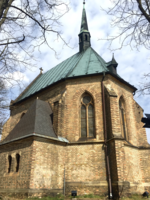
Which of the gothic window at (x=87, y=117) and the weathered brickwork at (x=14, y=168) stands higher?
the gothic window at (x=87, y=117)

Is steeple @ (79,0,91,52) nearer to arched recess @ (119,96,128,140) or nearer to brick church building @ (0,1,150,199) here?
brick church building @ (0,1,150,199)

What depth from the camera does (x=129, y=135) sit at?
13.6 m

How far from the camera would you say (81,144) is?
12.4 metres

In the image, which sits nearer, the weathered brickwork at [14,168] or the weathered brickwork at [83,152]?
the weathered brickwork at [14,168]

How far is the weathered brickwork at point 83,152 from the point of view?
1055cm

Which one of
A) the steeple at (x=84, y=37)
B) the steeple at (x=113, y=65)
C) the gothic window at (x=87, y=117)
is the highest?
the steeple at (x=84, y=37)

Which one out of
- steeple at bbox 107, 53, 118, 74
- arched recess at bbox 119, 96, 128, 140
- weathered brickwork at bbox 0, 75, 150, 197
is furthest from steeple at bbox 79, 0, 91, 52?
arched recess at bbox 119, 96, 128, 140

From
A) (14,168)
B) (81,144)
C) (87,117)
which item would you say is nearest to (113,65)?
(87,117)

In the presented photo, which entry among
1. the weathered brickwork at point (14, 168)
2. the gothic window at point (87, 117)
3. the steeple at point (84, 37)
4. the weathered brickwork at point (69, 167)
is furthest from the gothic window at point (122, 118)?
the steeple at point (84, 37)

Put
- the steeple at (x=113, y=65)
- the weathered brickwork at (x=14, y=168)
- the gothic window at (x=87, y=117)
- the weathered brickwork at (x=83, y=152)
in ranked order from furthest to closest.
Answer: the steeple at (x=113, y=65) < the gothic window at (x=87, y=117) < the weathered brickwork at (x=83, y=152) < the weathered brickwork at (x=14, y=168)

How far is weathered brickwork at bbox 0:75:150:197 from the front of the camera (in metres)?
10.6

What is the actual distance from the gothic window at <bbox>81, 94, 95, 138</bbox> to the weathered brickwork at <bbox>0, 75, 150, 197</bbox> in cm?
32

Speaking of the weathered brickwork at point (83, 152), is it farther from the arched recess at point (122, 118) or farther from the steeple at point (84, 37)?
the steeple at point (84, 37)

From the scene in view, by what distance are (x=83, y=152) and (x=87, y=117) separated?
8.22 feet
